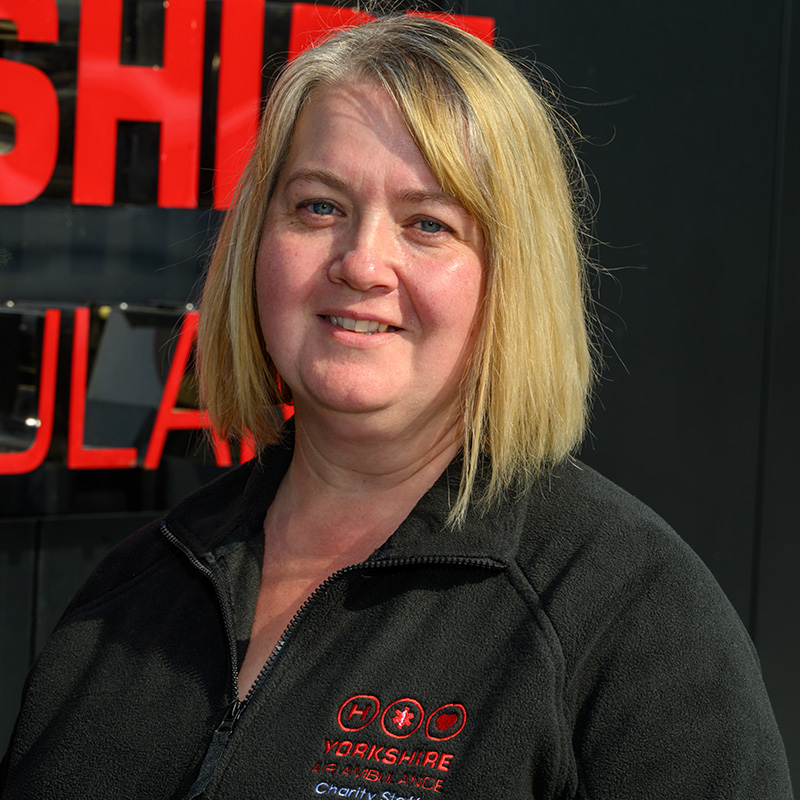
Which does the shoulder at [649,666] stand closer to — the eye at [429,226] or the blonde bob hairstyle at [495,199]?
the blonde bob hairstyle at [495,199]

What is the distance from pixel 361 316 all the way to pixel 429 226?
0.17 meters

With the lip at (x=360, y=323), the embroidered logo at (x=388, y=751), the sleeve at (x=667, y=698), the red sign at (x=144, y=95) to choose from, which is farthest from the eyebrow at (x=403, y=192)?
the red sign at (x=144, y=95)

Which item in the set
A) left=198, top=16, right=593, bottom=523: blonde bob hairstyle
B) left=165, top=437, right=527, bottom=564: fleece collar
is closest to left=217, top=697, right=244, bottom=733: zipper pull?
left=165, top=437, right=527, bottom=564: fleece collar

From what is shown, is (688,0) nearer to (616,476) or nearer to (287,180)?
(616,476)

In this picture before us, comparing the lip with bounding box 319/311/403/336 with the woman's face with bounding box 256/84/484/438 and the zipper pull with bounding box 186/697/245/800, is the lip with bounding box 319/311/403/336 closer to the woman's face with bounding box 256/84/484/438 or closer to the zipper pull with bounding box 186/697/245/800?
the woman's face with bounding box 256/84/484/438

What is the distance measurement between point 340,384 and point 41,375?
1872 millimetres

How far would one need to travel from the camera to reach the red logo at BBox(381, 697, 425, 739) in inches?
49.8

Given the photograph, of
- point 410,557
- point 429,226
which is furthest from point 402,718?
point 429,226

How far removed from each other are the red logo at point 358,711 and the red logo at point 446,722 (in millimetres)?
74

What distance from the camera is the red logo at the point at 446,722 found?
1.25m

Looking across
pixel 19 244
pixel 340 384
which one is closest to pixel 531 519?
pixel 340 384

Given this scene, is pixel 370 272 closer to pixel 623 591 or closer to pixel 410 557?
pixel 410 557

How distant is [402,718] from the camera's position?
127 cm

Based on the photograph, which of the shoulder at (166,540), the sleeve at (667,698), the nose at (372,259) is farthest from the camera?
the shoulder at (166,540)
